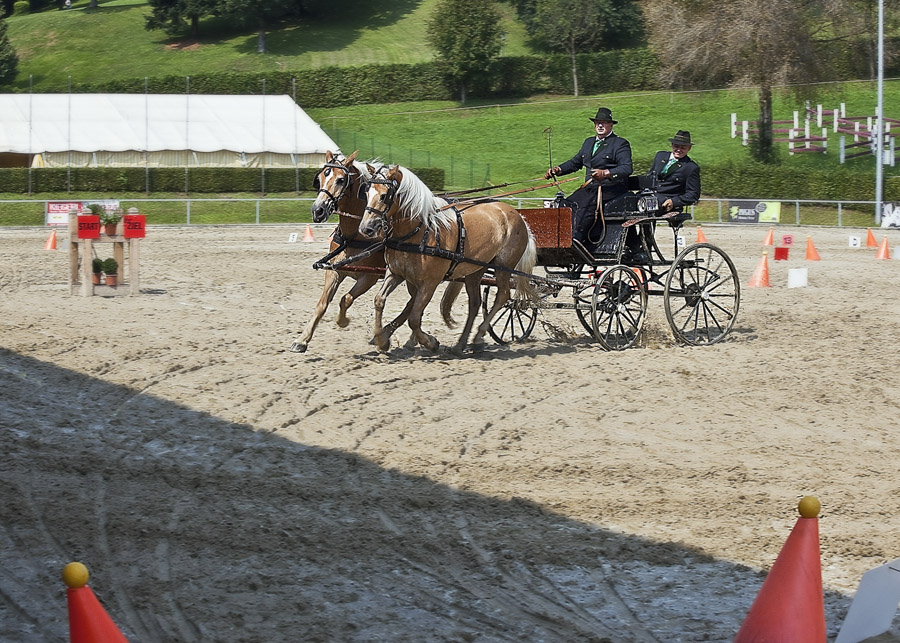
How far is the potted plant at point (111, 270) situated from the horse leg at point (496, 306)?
21.3ft

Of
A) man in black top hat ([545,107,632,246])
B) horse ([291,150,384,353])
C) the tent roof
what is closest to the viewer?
horse ([291,150,384,353])

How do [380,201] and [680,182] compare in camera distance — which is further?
[680,182]

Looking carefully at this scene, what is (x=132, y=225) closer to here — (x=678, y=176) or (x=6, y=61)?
(x=678, y=176)

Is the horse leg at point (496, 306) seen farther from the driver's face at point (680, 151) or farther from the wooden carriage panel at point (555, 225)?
the driver's face at point (680, 151)

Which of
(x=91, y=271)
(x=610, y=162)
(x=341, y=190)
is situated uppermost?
(x=610, y=162)

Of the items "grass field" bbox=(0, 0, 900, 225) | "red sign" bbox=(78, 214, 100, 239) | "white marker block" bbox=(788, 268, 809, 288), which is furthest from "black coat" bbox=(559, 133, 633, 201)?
"grass field" bbox=(0, 0, 900, 225)

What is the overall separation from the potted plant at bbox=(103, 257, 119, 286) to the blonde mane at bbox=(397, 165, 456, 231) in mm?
6619

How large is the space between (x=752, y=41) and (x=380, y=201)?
36.1 metres

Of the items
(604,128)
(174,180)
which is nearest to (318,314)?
(604,128)

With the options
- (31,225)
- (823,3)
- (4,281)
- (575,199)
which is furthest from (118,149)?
(575,199)

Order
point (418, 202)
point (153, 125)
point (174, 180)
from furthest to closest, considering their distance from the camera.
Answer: point (153, 125) → point (174, 180) → point (418, 202)

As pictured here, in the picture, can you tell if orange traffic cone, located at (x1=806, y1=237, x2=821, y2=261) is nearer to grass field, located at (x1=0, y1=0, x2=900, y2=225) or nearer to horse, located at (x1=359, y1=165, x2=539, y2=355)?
grass field, located at (x1=0, y1=0, x2=900, y2=225)

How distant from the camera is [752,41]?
42188 mm

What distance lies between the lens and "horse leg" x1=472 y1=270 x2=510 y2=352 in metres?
11.4
